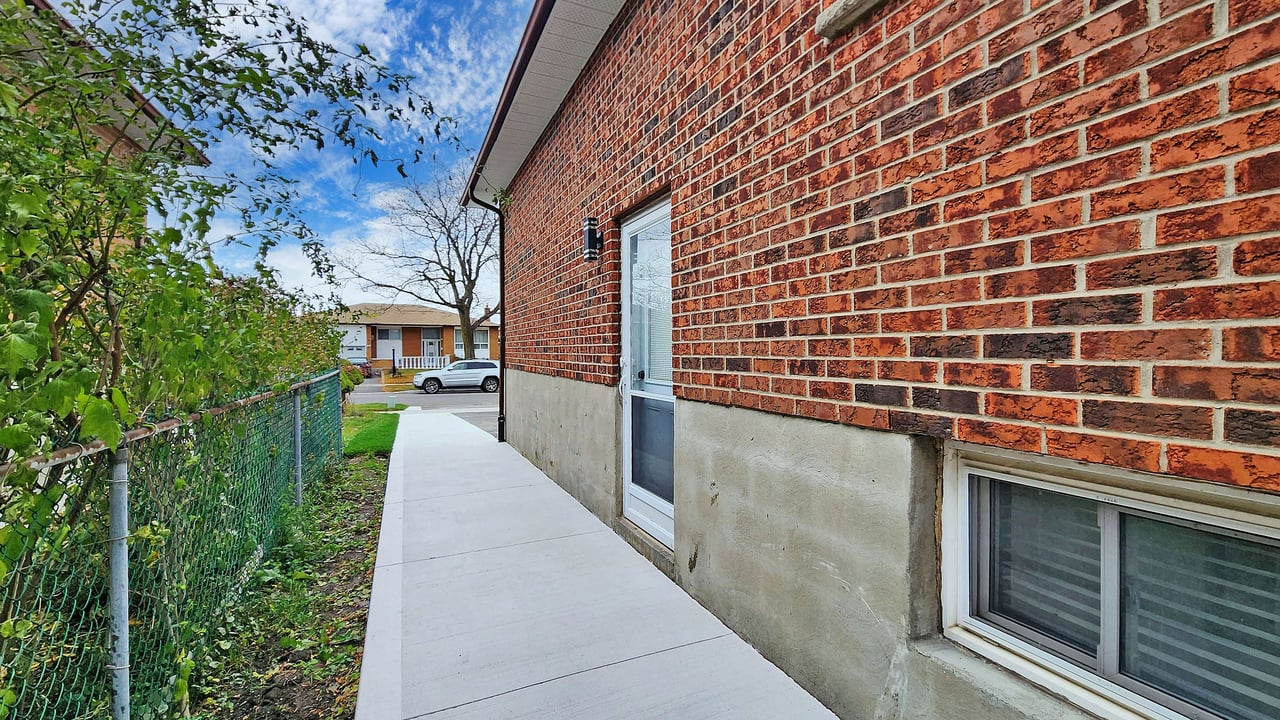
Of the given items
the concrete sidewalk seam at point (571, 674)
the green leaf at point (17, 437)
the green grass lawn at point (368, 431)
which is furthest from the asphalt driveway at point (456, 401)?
the green leaf at point (17, 437)

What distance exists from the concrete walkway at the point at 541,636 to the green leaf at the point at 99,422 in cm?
141

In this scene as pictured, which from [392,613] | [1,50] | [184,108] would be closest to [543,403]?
[392,613]

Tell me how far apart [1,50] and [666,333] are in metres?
3.00

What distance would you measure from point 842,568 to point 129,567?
2709 millimetres

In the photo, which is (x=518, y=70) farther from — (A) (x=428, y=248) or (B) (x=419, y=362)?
(B) (x=419, y=362)

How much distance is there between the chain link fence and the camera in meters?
1.49

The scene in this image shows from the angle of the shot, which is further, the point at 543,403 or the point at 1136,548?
the point at 543,403

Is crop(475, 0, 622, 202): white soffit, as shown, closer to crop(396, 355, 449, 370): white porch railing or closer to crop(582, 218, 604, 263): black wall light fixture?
crop(582, 218, 604, 263): black wall light fixture

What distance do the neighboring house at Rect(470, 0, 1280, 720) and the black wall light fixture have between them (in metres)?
1.42

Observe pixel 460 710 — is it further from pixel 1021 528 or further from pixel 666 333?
pixel 666 333

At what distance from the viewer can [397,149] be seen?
2928mm

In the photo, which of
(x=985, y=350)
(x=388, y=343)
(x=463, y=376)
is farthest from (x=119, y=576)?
(x=388, y=343)

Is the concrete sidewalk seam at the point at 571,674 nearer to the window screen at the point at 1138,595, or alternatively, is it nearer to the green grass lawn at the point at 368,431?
the window screen at the point at 1138,595

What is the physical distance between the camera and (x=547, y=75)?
195 inches
